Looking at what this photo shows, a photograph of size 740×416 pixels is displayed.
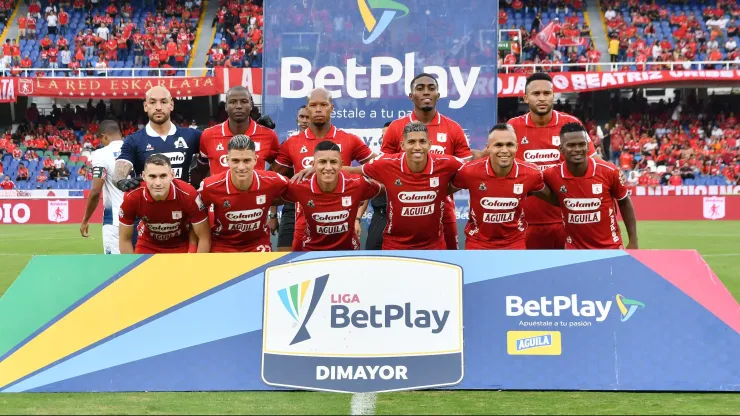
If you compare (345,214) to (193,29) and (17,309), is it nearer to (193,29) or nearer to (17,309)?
(17,309)

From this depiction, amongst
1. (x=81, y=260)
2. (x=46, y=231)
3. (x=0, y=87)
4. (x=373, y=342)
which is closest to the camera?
(x=373, y=342)

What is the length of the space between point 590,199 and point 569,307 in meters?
2.20

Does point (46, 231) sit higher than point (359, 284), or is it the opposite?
point (359, 284)

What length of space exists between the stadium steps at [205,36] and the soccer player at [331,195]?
95.2 ft

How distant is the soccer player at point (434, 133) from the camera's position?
884 centimetres

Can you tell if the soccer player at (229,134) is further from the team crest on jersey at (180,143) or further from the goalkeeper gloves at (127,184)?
the goalkeeper gloves at (127,184)

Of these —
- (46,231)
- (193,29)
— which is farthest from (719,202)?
(193,29)

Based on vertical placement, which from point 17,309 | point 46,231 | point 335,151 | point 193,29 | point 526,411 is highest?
point 193,29

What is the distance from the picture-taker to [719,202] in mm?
28375

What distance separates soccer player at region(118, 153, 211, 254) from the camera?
7.45 meters

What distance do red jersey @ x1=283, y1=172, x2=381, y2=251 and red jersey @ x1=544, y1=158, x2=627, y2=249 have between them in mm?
1612

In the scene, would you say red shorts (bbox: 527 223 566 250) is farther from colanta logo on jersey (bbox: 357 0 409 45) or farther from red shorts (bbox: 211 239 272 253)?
colanta logo on jersey (bbox: 357 0 409 45)

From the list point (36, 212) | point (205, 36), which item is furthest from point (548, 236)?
point (205, 36)

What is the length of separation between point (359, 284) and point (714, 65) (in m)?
32.5
